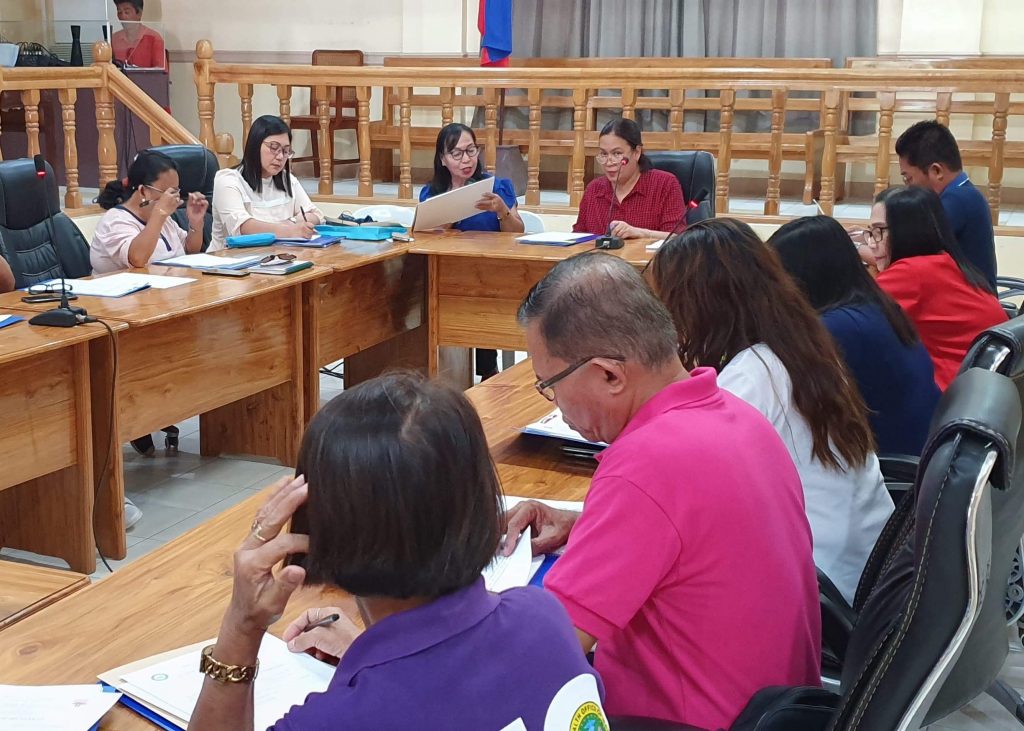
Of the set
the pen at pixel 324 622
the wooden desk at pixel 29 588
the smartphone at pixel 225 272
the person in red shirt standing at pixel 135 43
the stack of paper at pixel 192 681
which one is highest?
the person in red shirt standing at pixel 135 43

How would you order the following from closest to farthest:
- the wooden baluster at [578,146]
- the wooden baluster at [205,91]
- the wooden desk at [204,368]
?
the wooden desk at [204,368] → the wooden baluster at [578,146] → the wooden baluster at [205,91]

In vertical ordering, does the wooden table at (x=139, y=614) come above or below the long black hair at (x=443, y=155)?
below

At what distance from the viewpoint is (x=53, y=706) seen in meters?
1.19

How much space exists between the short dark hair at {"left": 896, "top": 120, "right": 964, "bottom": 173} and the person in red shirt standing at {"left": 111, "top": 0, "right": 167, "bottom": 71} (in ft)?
18.4

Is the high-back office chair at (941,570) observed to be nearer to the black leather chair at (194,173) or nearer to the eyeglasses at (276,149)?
the eyeglasses at (276,149)

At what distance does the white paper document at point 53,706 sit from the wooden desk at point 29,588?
0.22 m

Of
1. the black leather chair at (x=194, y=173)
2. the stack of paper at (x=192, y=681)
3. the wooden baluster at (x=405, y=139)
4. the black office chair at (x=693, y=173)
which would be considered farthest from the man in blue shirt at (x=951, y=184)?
the stack of paper at (x=192, y=681)

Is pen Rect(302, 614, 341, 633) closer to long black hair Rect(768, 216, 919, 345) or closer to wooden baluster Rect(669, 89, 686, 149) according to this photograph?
long black hair Rect(768, 216, 919, 345)

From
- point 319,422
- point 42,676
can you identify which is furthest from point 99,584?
point 319,422

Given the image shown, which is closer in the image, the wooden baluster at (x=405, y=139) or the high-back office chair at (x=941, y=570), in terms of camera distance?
the high-back office chair at (x=941, y=570)

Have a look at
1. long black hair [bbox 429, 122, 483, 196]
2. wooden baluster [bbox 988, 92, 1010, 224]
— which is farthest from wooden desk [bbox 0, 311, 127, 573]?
wooden baluster [bbox 988, 92, 1010, 224]

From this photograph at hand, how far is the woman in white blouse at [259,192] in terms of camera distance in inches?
175

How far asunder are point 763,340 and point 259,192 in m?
3.16

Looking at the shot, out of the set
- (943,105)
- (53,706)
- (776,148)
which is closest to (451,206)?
(776,148)
